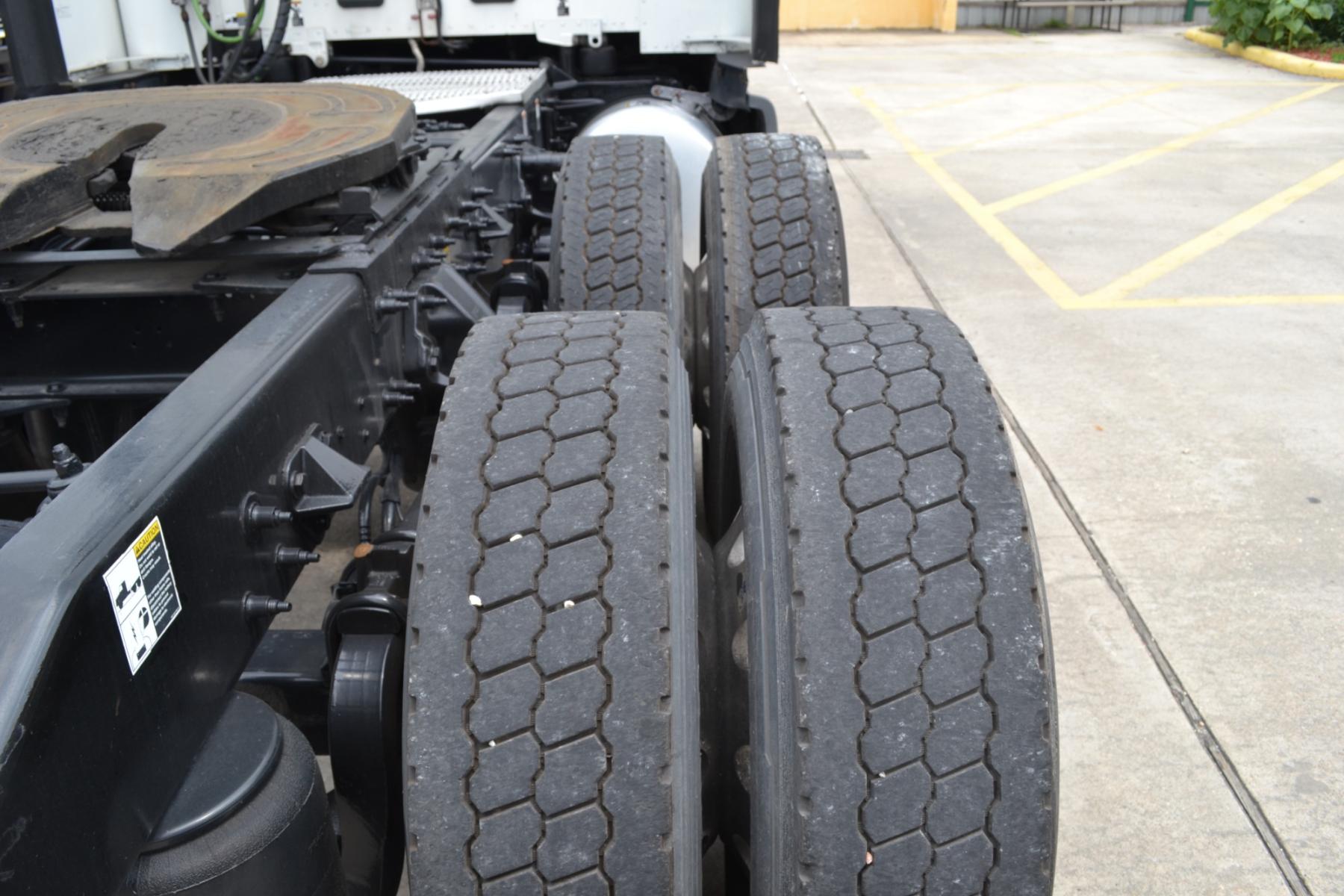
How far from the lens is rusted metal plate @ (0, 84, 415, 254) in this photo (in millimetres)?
2049

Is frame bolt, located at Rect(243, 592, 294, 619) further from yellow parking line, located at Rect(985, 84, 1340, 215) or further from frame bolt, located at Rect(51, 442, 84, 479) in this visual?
yellow parking line, located at Rect(985, 84, 1340, 215)

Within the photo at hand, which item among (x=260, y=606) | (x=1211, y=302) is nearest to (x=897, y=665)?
(x=260, y=606)

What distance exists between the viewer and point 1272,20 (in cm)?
1545

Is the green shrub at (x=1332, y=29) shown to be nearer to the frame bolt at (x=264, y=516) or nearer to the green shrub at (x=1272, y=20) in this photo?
the green shrub at (x=1272, y=20)

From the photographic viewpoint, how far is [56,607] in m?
1.12

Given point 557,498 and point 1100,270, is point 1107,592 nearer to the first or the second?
point 557,498

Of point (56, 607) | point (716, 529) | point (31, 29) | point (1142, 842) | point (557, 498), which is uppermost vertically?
point (31, 29)

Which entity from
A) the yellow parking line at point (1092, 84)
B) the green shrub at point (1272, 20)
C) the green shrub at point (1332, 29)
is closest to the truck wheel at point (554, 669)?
the yellow parking line at point (1092, 84)

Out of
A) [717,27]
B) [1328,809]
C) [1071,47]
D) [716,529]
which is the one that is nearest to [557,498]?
[716,529]

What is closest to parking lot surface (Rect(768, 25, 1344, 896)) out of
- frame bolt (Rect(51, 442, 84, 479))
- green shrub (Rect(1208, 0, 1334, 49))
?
frame bolt (Rect(51, 442, 84, 479))

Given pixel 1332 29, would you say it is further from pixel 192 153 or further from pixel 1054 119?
pixel 192 153

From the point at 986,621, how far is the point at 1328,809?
1.61 m

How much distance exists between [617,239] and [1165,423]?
103 inches

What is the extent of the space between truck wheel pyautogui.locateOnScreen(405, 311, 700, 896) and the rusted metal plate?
0.76 m
